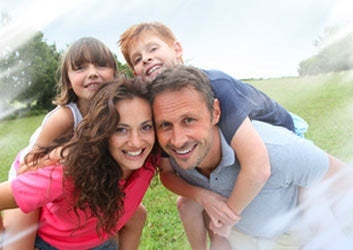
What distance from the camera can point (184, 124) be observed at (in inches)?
63.8

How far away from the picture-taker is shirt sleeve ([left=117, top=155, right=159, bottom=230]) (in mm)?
1774

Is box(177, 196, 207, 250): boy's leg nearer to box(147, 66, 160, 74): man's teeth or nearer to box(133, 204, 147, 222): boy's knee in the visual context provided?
box(133, 204, 147, 222): boy's knee

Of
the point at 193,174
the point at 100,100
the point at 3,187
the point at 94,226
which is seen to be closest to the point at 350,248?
the point at 193,174

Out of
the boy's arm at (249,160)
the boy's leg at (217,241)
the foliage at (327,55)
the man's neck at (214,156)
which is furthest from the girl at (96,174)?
the foliage at (327,55)

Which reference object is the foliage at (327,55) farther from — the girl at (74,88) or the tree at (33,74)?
the tree at (33,74)

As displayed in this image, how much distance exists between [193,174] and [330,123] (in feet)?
14.6

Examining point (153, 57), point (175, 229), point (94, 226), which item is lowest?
point (175, 229)

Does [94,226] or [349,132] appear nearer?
[94,226]

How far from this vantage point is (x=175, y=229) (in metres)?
2.81

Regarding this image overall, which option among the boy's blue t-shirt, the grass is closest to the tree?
the grass

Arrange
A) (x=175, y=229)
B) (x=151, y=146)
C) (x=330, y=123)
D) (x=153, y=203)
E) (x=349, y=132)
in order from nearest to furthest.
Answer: (x=151, y=146) < (x=175, y=229) < (x=153, y=203) < (x=349, y=132) < (x=330, y=123)

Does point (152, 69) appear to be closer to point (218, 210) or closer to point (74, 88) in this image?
point (74, 88)

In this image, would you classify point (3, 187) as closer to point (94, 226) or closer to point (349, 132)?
point (94, 226)

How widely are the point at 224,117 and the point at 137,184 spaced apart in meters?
0.46
